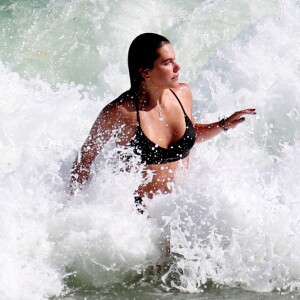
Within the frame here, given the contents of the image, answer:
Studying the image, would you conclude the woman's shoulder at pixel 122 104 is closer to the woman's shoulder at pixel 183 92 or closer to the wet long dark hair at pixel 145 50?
the wet long dark hair at pixel 145 50

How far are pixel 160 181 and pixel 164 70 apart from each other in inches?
27.0

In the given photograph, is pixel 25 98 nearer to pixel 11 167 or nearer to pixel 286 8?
pixel 11 167

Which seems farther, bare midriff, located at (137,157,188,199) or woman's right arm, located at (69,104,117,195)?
bare midriff, located at (137,157,188,199)

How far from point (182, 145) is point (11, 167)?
2168 millimetres

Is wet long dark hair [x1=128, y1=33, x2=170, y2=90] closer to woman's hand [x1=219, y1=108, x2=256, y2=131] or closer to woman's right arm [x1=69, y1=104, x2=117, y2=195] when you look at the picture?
woman's right arm [x1=69, y1=104, x2=117, y2=195]

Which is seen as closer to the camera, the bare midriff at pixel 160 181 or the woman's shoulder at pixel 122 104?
the woman's shoulder at pixel 122 104

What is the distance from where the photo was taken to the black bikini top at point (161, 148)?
492 centimetres

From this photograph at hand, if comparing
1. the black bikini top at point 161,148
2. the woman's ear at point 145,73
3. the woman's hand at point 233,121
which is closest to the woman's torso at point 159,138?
the black bikini top at point 161,148

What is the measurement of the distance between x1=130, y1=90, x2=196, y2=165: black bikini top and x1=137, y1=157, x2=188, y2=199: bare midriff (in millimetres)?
39

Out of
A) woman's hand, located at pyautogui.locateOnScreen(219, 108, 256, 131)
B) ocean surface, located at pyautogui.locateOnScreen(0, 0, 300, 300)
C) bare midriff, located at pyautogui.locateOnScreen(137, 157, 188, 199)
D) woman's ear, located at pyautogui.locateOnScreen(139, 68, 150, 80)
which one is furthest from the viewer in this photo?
woman's hand, located at pyautogui.locateOnScreen(219, 108, 256, 131)

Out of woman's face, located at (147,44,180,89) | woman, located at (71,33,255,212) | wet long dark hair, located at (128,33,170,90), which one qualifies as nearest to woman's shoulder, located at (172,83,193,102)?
woman, located at (71,33,255,212)

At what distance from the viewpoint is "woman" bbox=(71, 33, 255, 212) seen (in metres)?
4.86

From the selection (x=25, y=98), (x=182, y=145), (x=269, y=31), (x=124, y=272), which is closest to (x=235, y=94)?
(x=269, y=31)

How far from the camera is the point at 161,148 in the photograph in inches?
196
